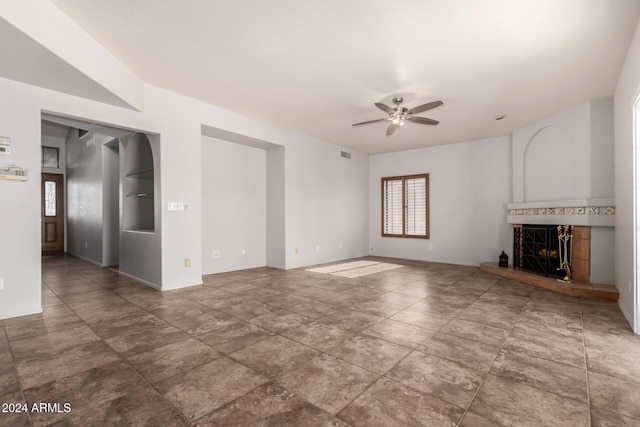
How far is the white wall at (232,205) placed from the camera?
18.6ft

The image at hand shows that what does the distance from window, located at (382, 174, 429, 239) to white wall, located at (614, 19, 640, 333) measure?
3971mm

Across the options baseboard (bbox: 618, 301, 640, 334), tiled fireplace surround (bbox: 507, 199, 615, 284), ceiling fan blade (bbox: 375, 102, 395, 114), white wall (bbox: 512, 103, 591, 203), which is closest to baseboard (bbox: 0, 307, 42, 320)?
ceiling fan blade (bbox: 375, 102, 395, 114)

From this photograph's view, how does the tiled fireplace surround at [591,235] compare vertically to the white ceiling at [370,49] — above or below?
below

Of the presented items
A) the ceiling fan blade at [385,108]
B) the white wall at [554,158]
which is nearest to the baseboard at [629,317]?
the white wall at [554,158]

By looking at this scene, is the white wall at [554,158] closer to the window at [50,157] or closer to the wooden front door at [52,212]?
the wooden front door at [52,212]

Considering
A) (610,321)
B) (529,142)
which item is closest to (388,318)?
(610,321)

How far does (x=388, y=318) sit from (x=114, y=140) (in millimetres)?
6409

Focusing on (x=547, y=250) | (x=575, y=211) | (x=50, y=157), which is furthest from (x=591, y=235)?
(x=50, y=157)

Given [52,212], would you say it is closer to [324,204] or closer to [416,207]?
[324,204]

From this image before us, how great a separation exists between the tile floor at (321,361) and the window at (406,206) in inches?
148

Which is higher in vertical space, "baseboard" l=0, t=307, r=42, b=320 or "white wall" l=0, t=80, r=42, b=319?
"white wall" l=0, t=80, r=42, b=319

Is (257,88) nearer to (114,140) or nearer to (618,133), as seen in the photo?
(114,140)

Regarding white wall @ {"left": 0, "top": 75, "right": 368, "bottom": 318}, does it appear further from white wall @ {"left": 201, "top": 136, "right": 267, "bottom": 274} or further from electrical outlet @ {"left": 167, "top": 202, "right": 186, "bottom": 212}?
white wall @ {"left": 201, "top": 136, "right": 267, "bottom": 274}

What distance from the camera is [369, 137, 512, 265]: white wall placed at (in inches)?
261
